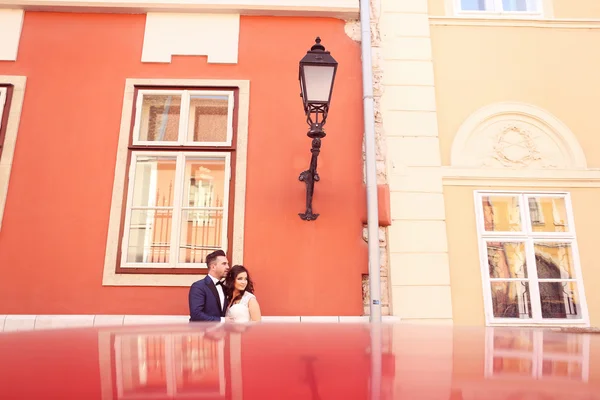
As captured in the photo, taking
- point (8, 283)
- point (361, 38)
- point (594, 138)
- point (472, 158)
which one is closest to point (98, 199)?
point (8, 283)

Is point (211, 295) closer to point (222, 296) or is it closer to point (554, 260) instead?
point (222, 296)

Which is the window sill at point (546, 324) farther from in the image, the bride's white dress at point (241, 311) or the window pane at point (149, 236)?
the window pane at point (149, 236)

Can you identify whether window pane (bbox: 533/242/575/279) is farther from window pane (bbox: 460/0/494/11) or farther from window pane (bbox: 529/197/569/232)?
window pane (bbox: 460/0/494/11)

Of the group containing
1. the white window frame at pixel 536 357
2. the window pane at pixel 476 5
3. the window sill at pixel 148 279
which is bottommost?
the window sill at pixel 148 279

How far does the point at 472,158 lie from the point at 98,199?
4.22 meters

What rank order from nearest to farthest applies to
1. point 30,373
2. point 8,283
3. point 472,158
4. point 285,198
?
point 30,373
point 8,283
point 285,198
point 472,158

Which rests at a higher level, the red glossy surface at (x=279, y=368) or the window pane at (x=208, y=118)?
the window pane at (x=208, y=118)

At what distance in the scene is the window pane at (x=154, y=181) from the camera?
436 centimetres

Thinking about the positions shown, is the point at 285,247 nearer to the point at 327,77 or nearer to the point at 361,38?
the point at 327,77

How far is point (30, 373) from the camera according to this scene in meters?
0.41

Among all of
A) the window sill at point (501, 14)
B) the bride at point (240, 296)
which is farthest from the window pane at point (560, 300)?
the window sill at point (501, 14)

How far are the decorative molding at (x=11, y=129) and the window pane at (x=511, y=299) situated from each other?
5.31 meters

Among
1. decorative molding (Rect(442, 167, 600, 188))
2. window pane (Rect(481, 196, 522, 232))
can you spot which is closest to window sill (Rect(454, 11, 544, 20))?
decorative molding (Rect(442, 167, 600, 188))

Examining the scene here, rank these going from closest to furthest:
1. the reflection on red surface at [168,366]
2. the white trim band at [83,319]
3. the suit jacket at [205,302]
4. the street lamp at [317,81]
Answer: the reflection on red surface at [168,366]
the suit jacket at [205,302]
the street lamp at [317,81]
the white trim band at [83,319]
